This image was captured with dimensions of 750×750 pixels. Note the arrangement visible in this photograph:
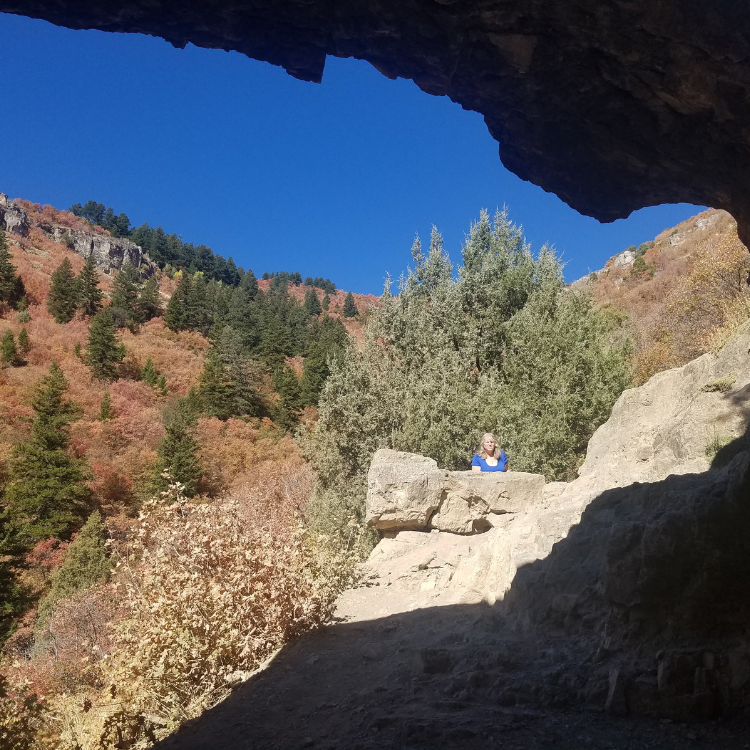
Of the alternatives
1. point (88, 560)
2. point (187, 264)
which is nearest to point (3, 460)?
point (88, 560)

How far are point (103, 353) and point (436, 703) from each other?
39.6 m

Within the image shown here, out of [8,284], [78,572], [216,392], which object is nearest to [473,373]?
[78,572]

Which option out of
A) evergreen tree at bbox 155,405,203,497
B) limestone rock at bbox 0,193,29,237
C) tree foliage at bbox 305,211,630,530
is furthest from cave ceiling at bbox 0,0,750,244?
limestone rock at bbox 0,193,29,237

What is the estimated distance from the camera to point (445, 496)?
9.68 m

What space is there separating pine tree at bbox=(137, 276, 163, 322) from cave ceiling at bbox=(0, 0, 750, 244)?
175ft

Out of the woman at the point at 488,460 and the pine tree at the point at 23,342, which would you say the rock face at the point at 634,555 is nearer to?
the woman at the point at 488,460

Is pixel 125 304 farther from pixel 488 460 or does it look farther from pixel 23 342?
pixel 488 460

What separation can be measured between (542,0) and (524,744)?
4.97 m

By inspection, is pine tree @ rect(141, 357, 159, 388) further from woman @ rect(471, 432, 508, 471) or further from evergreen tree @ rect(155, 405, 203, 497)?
woman @ rect(471, 432, 508, 471)

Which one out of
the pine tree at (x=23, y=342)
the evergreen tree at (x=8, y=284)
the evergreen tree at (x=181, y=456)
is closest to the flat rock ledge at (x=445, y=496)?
the evergreen tree at (x=181, y=456)

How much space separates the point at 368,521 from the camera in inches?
381

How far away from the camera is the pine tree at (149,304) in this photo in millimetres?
54531

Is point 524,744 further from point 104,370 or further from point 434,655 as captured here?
point 104,370

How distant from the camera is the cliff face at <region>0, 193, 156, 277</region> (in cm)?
7631
